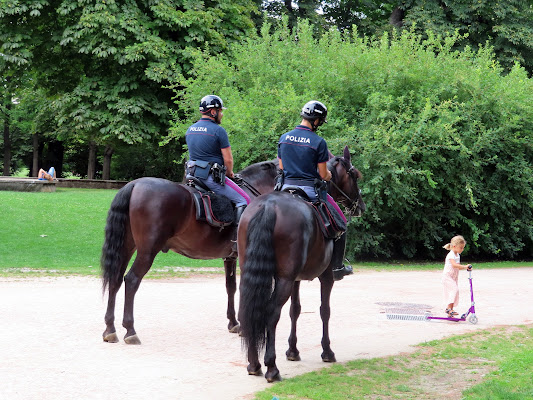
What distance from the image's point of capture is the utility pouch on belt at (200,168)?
29.7 feet

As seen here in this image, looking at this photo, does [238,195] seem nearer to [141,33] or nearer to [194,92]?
Answer: [194,92]

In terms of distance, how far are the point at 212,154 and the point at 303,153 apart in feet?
6.18

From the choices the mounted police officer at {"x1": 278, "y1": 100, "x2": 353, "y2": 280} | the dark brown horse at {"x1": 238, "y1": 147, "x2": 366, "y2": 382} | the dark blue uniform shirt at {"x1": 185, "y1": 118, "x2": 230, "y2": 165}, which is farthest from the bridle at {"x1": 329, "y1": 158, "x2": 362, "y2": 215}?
the dark blue uniform shirt at {"x1": 185, "y1": 118, "x2": 230, "y2": 165}

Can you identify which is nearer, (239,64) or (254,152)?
(254,152)

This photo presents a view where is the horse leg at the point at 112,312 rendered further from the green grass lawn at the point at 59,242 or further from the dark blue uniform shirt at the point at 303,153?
the green grass lawn at the point at 59,242

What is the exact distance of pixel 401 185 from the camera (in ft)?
57.3

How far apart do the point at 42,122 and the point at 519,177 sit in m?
30.0

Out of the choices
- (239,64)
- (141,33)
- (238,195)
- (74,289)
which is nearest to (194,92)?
(239,64)

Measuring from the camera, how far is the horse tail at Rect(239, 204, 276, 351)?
22.3 ft

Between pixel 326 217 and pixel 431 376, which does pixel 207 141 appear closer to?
pixel 326 217

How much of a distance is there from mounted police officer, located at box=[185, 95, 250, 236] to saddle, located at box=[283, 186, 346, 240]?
158 cm

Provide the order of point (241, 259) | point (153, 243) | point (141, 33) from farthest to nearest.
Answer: point (141, 33) → point (153, 243) → point (241, 259)

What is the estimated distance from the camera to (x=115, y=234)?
8688mm

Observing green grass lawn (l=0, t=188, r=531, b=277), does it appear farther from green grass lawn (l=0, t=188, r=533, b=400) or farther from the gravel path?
the gravel path
